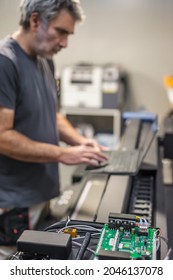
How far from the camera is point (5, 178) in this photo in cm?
125

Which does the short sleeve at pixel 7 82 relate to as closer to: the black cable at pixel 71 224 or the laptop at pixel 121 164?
the laptop at pixel 121 164

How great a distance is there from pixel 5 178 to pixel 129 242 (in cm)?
67

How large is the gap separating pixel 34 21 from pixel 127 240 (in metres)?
0.74

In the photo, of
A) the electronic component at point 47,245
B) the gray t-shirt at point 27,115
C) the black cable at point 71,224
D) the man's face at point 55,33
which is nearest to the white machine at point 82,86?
the gray t-shirt at point 27,115

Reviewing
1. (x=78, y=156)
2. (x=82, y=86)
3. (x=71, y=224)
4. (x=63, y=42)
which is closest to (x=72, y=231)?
(x=71, y=224)

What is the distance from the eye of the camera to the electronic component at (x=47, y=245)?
2.16 feet

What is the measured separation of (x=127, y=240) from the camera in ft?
2.30

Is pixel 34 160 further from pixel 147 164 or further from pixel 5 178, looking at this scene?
pixel 147 164

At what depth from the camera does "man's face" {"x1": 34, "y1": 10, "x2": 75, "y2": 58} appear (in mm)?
1102

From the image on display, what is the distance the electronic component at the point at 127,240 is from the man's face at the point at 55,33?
2.07ft

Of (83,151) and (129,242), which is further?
(83,151)

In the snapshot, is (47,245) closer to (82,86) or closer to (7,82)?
(7,82)

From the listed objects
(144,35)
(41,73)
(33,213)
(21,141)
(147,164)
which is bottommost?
(33,213)
